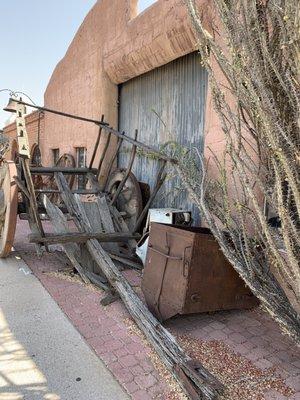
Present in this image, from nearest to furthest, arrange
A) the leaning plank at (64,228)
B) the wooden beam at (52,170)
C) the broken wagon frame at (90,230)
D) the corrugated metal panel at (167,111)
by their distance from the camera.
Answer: the broken wagon frame at (90,230) → the leaning plank at (64,228) → the corrugated metal panel at (167,111) → the wooden beam at (52,170)

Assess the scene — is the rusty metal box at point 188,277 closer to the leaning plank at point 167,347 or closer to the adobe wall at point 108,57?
the leaning plank at point 167,347

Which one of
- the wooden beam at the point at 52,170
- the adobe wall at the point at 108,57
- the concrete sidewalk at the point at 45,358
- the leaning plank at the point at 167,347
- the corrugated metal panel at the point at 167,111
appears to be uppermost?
the adobe wall at the point at 108,57

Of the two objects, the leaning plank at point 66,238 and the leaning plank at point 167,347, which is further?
the leaning plank at point 66,238

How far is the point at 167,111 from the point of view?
5.73 metres

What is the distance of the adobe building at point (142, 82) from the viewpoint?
4.95 metres

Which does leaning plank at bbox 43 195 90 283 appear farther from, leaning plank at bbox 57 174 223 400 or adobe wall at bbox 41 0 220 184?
adobe wall at bbox 41 0 220 184

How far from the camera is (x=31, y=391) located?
2189 mm

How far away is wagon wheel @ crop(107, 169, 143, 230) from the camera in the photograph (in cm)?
550

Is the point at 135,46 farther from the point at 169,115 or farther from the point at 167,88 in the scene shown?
the point at 169,115

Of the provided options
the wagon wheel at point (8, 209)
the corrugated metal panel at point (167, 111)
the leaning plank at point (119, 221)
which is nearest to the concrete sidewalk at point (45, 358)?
the wagon wheel at point (8, 209)

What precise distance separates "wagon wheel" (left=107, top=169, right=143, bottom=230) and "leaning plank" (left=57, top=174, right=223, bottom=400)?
4.61 feet

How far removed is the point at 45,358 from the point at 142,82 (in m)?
5.15

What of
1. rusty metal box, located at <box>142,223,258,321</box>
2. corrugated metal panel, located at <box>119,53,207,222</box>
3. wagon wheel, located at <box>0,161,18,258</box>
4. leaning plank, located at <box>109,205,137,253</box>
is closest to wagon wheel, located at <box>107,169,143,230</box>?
leaning plank, located at <box>109,205,137,253</box>

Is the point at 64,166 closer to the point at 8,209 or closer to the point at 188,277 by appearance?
the point at 8,209
